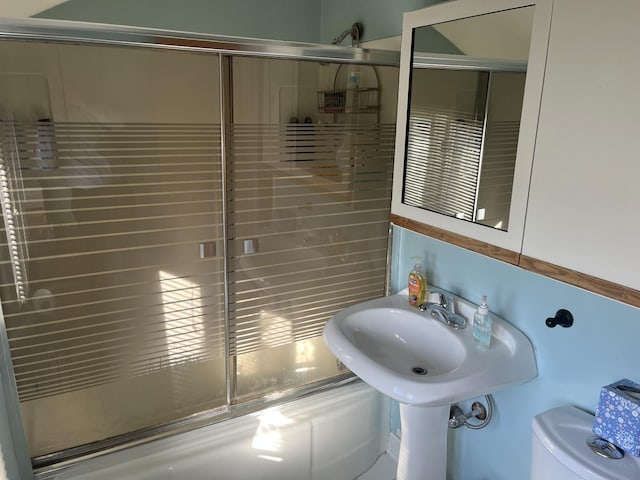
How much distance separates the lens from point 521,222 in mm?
1353

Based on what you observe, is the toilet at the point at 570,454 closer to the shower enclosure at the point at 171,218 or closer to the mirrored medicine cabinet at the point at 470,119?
the mirrored medicine cabinet at the point at 470,119

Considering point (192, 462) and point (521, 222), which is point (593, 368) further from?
point (192, 462)

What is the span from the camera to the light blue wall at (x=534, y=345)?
1.29 m

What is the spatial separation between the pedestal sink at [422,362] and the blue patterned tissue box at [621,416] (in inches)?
10.9

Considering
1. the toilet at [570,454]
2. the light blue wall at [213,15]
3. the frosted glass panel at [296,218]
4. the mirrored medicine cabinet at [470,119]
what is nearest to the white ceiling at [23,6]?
the light blue wall at [213,15]

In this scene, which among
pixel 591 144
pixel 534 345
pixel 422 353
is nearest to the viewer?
pixel 591 144

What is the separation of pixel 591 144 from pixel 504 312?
2.28 feet

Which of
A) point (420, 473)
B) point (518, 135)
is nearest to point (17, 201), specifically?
point (518, 135)

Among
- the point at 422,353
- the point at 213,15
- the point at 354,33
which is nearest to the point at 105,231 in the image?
the point at 422,353

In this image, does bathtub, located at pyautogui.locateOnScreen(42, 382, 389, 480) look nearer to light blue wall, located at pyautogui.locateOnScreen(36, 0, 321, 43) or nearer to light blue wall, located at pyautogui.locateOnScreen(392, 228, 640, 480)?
light blue wall, located at pyautogui.locateOnScreen(392, 228, 640, 480)

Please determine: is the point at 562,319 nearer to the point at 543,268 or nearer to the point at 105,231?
the point at 543,268

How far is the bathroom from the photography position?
4.34ft

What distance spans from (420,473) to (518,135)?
122 cm

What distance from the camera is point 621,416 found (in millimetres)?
1184
